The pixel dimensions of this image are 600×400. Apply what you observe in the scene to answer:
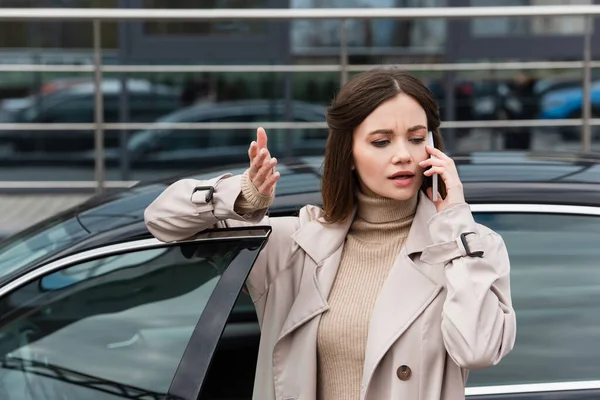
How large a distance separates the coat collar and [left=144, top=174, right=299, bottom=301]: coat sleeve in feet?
0.18

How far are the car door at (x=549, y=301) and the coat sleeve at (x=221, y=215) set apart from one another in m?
0.58

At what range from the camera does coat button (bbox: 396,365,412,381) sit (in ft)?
6.41

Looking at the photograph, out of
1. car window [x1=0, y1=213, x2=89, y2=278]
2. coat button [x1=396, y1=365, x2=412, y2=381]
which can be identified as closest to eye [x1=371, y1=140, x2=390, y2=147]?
coat button [x1=396, y1=365, x2=412, y2=381]

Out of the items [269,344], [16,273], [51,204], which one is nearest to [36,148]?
[51,204]

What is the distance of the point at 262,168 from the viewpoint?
209cm

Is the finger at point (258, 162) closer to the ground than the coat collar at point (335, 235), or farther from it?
farther from it

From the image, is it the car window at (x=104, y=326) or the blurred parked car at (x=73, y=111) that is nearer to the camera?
the car window at (x=104, y=326)

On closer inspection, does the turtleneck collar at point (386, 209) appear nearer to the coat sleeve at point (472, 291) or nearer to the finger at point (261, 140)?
the coat sleeve at point (472, 291)

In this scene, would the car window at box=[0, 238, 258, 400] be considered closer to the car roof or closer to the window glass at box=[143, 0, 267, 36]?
the car roof

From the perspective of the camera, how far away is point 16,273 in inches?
95.7

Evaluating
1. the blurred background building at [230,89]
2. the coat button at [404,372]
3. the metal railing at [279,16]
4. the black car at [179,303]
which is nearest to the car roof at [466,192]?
the black car at [179,303]

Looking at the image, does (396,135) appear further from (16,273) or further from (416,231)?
(16,273)

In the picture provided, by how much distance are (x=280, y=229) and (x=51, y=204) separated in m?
4.39

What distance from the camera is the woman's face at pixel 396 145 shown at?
2.04 m
